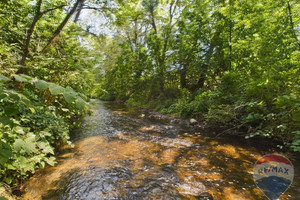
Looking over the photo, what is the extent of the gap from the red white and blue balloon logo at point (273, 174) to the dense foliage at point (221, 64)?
63cm

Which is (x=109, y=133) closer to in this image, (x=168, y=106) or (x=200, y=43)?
(x=168, y=106)

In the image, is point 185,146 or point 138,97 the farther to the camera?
point 138,97

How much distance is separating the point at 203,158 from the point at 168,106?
874 cm

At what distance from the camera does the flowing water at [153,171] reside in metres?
2.80

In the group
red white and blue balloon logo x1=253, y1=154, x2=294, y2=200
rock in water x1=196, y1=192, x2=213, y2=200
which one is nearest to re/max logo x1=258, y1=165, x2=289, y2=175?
red white and blue balloon logo x1=253, y1=154, x2=294, y2=200

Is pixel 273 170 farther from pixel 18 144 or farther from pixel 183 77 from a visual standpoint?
pixel 183 77

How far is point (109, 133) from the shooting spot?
21.0ft

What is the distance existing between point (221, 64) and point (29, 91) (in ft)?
32.9

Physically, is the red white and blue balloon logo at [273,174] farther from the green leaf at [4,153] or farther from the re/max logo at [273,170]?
the green leaf at [4,153]

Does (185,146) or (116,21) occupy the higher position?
(116,21)

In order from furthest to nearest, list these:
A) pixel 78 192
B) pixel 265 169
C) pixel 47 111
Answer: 1. pixel 47 111
2. pixel 265 169
3. pixel 78 192

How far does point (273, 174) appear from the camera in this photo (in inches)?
132

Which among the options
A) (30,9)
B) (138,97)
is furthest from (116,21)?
(138,97)

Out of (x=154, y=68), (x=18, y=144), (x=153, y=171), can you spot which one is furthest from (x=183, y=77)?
(x=18, y=144)
